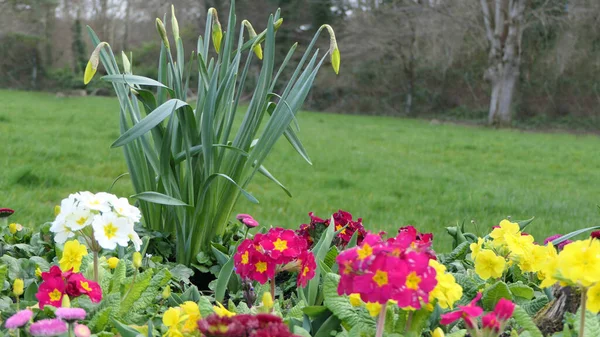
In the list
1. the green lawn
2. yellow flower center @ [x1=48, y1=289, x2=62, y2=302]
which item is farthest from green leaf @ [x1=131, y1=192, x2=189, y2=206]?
the green lawn

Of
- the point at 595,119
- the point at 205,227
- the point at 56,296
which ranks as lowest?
the point at 595,119

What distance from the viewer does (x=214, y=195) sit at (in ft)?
6.07

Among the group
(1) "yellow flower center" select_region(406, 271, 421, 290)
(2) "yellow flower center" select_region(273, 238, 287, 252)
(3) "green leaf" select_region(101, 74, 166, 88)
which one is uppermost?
(3) "green leaf" select_region(101, 74, 166, 88)

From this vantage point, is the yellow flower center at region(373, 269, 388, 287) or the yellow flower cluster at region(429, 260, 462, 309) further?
the yellow flower cluster at region(429, 260, 462, 309)

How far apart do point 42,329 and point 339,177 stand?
15.6 feet

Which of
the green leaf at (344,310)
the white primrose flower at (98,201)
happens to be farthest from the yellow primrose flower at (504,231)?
the white primrose flower at (98,201)

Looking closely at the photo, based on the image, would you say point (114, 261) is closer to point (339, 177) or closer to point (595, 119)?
point (339, 177)

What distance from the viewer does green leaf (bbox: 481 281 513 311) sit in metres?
1.21

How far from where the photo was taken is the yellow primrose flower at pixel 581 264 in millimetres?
812

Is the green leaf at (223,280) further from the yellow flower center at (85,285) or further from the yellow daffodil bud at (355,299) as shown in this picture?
the yellow daffodil bud at (355,299)

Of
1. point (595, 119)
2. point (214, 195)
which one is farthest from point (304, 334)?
point (595, 119)

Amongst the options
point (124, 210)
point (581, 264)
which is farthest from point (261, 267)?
point (581, 264)

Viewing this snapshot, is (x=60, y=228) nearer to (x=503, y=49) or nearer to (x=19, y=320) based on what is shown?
(x=19, y=320)

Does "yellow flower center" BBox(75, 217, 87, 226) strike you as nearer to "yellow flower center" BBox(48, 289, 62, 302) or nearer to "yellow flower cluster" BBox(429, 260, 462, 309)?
"yellow flower center" BBox(48, 289, 62, 302)
